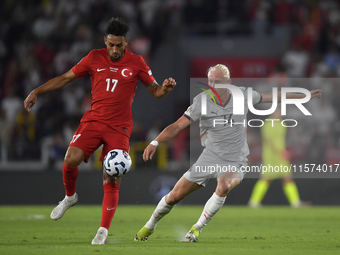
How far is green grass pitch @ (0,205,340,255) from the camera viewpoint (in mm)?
5438

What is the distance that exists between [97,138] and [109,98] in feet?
1.49

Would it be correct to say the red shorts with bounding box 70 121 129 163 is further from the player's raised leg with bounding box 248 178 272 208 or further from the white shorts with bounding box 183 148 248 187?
the player's raised leg with bounding box 248 178 272 208

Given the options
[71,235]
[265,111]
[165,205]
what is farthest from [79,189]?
[165,205]

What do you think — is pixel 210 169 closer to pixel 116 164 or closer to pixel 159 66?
pixel 116 164

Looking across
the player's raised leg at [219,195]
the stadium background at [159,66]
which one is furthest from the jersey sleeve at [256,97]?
the stadium background at [159,66]

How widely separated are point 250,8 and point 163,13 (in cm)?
263

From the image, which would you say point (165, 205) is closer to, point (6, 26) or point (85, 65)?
point (85, 65)

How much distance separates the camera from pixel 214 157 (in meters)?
6.28

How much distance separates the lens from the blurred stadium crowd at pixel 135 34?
14523 millimetres

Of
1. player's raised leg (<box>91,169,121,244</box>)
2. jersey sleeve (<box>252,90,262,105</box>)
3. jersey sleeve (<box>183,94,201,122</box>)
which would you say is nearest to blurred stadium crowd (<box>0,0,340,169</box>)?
jersey sleeve (<box>252,90,262,105</box>)

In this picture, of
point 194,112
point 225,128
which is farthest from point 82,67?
point 225,128

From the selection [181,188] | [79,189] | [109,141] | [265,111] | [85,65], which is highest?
[85,65]

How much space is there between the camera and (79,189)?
12484mm

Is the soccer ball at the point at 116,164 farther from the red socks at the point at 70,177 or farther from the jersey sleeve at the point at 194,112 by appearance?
the jersey sleeve at the point at 194,112
